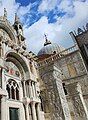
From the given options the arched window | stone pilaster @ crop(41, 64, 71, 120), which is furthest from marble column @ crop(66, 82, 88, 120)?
the arched window

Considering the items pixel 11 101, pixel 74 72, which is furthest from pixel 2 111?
pixel 74 72

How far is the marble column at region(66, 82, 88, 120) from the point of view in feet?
58.3

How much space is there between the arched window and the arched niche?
153 cm

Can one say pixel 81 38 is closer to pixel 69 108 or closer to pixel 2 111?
pixel 69 108

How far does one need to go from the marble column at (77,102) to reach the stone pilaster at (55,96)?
1.29 m

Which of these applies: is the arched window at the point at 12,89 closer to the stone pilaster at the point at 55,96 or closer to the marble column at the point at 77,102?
the stone pilaster at the point at 55,96

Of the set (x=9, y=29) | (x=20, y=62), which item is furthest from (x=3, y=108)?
(x=9, y=29)

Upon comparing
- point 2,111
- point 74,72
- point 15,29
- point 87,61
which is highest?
point 15,29

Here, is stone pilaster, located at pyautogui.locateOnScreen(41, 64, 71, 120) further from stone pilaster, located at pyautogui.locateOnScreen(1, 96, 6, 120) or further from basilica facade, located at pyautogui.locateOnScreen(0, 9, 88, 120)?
stone pilaster, located at pyautogui.locateOnScreen(1, 96, 6, 120)

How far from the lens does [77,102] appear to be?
18.4 meters

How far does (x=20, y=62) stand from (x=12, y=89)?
3.34 m

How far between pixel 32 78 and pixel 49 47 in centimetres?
1864

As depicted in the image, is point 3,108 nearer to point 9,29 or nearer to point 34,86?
point 34,86

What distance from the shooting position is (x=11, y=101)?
1511 centimetres
